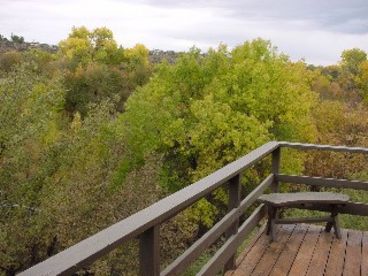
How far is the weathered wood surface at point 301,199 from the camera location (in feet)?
18.9

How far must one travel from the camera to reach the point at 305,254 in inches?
217

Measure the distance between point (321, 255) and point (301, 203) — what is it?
75 cm

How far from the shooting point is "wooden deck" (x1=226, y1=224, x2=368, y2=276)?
5047 millimetres

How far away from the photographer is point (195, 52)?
26250mm

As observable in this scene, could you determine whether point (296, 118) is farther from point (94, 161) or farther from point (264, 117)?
point (94, 161)

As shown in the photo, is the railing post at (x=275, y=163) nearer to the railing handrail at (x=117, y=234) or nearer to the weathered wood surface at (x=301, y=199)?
the weathered wood surface at (x=301, y=199)

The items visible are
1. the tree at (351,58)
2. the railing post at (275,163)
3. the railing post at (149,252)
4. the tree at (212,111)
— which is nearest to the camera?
the railing post at (149,252)

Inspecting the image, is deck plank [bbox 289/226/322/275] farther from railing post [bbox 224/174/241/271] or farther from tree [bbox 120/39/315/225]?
tree [bbox 120/39/315/225]

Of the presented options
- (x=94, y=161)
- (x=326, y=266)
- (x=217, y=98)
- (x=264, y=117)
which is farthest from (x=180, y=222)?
(x=326, y=266)

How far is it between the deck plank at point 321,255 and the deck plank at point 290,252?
0.21 metres

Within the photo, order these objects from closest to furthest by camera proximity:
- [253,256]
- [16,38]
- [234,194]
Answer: [234,194]
[253,256]
[16,38]

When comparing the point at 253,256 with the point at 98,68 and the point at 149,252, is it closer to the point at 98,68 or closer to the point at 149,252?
the point at 149,252

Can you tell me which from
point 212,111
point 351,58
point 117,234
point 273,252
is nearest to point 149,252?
point 117,234

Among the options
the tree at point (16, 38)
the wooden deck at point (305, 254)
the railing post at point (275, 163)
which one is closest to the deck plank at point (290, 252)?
the wooden deck at point (305, 254)
